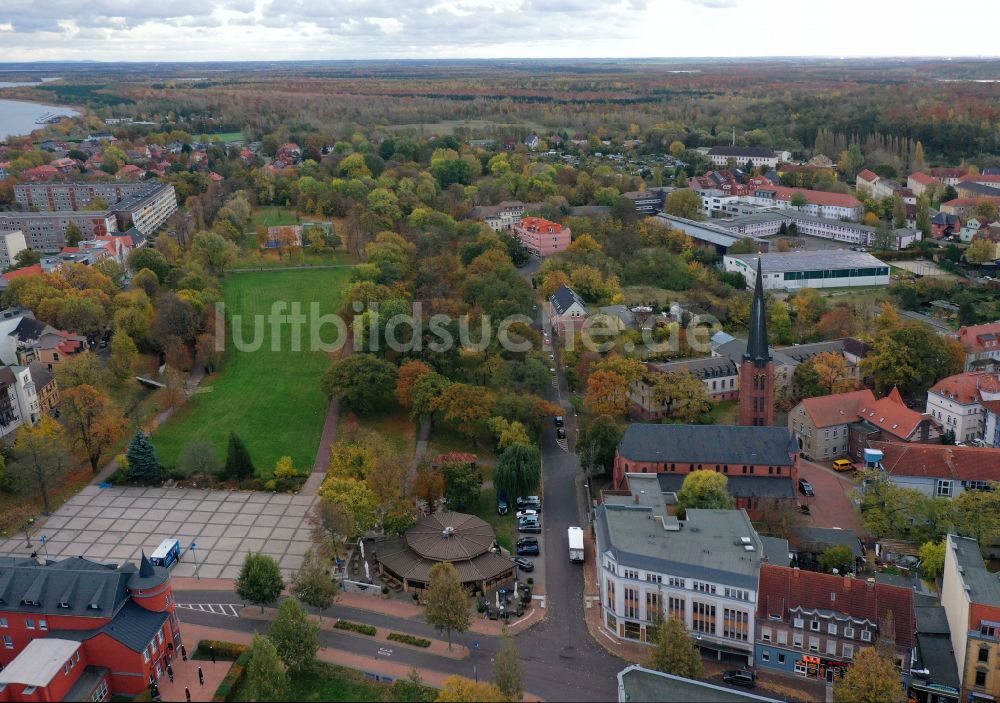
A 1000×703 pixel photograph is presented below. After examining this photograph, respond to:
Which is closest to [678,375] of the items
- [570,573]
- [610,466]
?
[610,466]

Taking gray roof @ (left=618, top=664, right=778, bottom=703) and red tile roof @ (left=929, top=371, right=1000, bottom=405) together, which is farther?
red tile roof @ (left=929, top=371, right=1000, bottom=405)

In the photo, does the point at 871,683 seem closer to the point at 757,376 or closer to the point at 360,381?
the point at 757,376

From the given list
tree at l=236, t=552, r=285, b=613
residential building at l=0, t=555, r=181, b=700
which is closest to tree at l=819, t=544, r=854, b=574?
tree at l=236, t=552, r=285, b=613

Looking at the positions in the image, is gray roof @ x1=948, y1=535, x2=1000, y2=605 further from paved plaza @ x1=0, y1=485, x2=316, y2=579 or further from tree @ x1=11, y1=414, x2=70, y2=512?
tree @ x1=11, y1=414, x2=70, y2=512

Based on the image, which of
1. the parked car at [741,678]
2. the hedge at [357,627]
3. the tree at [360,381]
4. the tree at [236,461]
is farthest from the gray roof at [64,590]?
the parked car at [741,678]

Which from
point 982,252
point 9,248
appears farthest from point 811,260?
point 9,248

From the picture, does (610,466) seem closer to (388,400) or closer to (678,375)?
(678,375)
